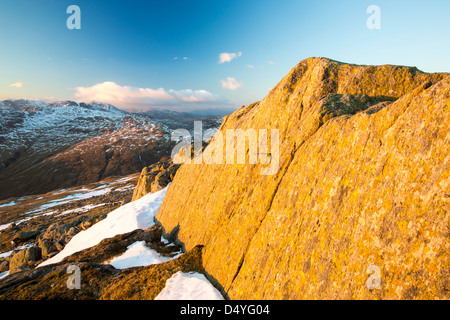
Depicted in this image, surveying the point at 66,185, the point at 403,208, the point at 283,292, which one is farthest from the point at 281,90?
the point at 66,185

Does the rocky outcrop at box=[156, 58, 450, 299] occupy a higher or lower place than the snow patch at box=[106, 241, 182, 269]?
higher

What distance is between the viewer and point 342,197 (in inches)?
301

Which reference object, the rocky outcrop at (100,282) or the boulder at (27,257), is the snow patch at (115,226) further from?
the rocky outcrop at (100,282)

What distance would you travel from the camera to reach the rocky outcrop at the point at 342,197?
5.54 metres

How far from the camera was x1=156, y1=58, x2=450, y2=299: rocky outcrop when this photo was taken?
5543 millimetres

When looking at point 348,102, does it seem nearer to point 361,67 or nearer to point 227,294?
point 361,67

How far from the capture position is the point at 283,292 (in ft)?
26.6

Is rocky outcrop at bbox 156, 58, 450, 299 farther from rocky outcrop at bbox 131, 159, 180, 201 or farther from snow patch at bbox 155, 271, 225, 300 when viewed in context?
rocky outcrop at bbox 131, 159, 180, 201

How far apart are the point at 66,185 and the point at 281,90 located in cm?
25301

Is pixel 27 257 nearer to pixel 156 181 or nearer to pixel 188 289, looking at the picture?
pixel 156 181

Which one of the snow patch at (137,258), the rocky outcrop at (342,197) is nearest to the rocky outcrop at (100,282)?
the snow patch at (137,258)

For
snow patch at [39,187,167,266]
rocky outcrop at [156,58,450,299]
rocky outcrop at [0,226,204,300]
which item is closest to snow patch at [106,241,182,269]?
rocky outcrop at [0,226,204,300]

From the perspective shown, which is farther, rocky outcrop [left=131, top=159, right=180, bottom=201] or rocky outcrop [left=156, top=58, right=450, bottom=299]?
rocky outcrop [left=131, top=159, right=180, bottom=201]

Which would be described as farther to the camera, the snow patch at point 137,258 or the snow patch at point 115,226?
the snow patch at point 115,226
